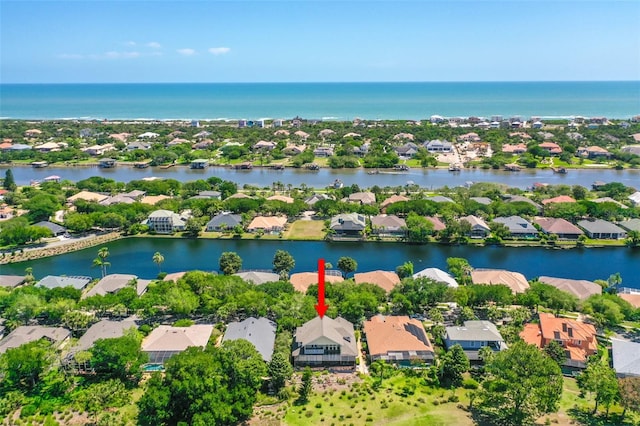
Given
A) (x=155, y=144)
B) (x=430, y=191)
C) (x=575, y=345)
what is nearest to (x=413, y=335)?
(x=575, y=345)

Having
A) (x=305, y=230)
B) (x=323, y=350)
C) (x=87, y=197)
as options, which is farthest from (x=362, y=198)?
(x=87, y=197)

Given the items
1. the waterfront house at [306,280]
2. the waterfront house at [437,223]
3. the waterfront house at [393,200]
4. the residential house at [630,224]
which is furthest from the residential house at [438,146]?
the waterfront house at [306,280]

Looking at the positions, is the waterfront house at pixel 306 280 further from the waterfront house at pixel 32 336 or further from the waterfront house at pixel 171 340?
the waterfront house at pixel 32 336

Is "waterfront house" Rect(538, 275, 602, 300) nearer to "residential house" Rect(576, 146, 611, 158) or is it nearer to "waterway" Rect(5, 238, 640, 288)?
"waterway" Rect(5, 238, 640, 288)

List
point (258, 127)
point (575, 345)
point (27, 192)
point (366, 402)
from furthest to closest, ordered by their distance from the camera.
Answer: point (258, 127) < point (27, 192) < point (575, 345) < point (366, 402)

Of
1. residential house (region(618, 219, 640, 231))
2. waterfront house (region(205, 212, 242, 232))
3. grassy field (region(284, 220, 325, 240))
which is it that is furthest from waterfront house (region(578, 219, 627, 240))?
waterfront house (region(205, 212, 242, 232))

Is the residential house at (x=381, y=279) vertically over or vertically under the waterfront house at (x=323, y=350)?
over

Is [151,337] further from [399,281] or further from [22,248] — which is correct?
[22,248]
